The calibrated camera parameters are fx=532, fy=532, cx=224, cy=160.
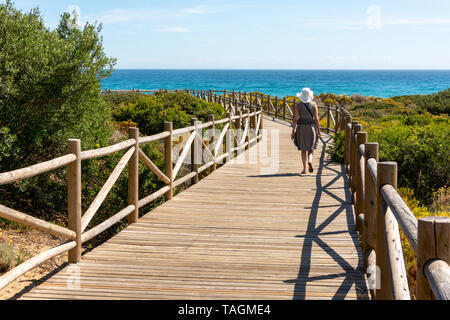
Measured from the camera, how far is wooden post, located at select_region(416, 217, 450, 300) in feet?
7.27

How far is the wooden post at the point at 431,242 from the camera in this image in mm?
2217

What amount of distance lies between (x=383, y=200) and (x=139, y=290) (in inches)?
85.8

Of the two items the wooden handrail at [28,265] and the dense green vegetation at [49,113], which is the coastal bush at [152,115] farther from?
the wooden handrail at [28,265]

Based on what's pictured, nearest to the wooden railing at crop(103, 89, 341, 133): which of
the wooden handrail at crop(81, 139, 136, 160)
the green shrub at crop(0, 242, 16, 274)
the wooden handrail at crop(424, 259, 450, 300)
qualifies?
the wooden handrail at crop(81, 139, 136, 160)

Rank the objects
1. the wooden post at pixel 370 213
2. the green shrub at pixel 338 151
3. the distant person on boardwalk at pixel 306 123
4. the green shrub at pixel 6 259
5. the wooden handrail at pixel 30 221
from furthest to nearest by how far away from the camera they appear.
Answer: the green shrub at pixel 338 151 < the distant person on boardwalk at pixel 306 123 < the green shrub at pixel 6 259 < the wooden post at pixel 370 213 < the wooden handrail at pixel 30 221

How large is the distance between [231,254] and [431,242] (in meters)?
3.59

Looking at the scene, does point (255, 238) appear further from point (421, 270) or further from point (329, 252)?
point (421, 270)

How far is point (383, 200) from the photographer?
3848 millimetres

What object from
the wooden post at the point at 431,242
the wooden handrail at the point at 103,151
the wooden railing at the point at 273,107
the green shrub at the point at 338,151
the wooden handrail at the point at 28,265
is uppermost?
the wooden railing at the point at 273,107

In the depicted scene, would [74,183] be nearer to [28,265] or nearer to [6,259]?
[28,265]

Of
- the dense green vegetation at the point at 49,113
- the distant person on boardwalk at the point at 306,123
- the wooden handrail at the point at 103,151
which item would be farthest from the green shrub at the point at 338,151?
the wooden handrail at the point at 103,151

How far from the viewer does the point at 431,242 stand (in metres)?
2.27

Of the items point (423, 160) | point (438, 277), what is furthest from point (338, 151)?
point (438, 277)
